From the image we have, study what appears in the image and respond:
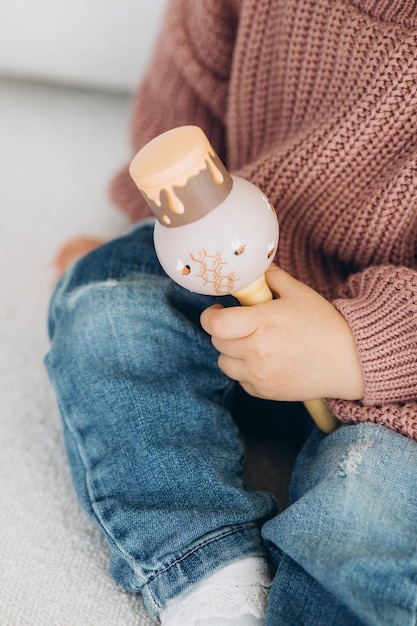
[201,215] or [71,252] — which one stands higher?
[201,215]

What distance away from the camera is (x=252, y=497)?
0.53 m

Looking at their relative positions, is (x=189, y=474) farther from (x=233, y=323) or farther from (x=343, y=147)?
(x=343, y=147)

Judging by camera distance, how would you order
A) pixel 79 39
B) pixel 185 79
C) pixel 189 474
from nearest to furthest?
1. pixel 189 474
2. pixel 185 79
3. pixel 79 39

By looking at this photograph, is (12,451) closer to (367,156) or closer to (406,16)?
(367,156)

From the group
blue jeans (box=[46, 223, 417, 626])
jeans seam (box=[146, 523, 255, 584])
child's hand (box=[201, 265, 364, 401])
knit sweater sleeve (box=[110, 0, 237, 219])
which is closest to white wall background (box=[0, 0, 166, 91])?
knit sweater sleeve (box=[110, 0, 237, 219])

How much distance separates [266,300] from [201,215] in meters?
0.10

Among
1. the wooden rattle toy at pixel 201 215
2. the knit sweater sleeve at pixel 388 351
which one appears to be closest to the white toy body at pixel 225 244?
the wooden rattle toy at pixel 201 215

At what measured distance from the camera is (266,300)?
1.65 feet

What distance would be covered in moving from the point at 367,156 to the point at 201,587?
355 mm

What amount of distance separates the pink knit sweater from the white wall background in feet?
0.89

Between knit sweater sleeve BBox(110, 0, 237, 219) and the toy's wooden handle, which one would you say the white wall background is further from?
the toy's wooden handle

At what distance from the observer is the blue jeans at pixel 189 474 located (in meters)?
0.45

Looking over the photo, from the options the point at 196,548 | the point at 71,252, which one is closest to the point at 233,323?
the point at 196,548

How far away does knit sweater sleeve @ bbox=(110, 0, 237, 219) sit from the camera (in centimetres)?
71
